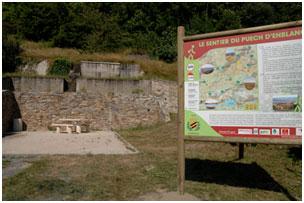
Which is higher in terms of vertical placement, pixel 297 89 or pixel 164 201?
pixel 297 89

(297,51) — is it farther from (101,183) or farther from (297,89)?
(101,183)

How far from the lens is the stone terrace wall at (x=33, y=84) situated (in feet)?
50.9

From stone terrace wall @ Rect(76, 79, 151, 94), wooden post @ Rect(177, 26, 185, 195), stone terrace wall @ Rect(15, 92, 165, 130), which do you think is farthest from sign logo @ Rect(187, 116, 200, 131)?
stone terrace wall @ Rect(76, 79, 151, 94)

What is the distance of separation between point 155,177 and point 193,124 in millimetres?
1398

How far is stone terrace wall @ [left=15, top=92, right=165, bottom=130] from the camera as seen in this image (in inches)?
570

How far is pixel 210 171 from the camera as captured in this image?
5703 mm

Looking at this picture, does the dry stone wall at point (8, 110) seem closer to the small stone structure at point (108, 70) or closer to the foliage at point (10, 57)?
the small stone structure at point (108, 70)

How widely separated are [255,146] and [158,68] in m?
15.3

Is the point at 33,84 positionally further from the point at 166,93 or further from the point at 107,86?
the point at 166,93

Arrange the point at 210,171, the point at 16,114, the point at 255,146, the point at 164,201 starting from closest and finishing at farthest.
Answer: the point at 164,201 < the point at 210,171 < the point at 255,146 < the point at 16,114

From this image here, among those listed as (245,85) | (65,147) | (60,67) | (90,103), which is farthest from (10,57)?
(245,85)

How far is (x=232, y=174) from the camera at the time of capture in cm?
551

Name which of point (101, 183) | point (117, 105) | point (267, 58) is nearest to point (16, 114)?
point (117, 105)

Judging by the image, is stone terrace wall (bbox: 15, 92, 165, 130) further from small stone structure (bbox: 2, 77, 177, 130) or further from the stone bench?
the stone bench
